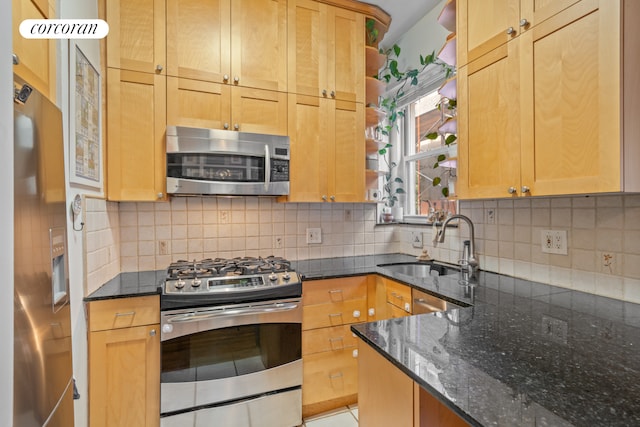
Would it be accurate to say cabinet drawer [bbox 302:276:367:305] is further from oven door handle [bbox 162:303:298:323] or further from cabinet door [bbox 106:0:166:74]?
cabinet door [bbox 106:0:166:74]

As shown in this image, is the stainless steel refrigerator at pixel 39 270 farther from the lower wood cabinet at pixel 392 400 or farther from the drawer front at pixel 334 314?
the drawer front at pixel 334 314

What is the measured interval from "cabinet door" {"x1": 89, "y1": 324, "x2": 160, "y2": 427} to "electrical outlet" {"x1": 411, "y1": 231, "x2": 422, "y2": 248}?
1896 millimetres

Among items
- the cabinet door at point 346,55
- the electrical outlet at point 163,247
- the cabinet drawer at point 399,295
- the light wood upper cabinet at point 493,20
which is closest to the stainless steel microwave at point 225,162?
the electrical outlet at point 163,247

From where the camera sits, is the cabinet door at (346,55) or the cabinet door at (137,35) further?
the cabinet door at (346,55)

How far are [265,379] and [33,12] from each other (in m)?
1.85

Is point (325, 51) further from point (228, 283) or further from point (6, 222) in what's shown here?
point (6, 222)

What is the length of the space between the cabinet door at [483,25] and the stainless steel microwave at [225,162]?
116cm

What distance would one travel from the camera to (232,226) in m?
2.29

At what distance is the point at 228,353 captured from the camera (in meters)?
1.71

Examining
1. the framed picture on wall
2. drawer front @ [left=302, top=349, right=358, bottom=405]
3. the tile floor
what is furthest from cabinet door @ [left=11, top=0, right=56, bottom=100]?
the tile floor

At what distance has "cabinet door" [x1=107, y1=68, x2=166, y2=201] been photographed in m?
1.79

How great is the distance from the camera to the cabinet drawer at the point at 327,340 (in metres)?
1.94

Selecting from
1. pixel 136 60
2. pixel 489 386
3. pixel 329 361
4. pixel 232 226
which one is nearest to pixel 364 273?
pixel 329 361

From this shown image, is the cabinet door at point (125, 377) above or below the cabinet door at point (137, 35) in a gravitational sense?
below
